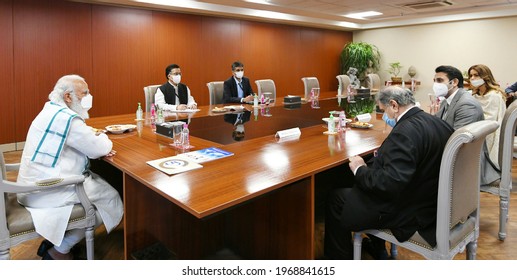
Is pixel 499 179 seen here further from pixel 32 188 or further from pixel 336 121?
pixel 32 188

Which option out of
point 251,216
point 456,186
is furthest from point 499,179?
point 251,216

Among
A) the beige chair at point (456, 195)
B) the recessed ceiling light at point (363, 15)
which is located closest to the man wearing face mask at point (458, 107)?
A: the beige chair at point (456, 195)

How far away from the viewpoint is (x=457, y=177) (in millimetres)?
1583

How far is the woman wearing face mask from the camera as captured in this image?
273 centimetres

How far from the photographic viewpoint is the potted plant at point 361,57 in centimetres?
935

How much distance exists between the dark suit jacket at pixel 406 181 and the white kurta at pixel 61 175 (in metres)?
1.37

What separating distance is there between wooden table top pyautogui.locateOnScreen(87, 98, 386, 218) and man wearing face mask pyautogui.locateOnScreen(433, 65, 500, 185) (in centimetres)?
48

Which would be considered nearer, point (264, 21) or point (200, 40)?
point (200, 40)

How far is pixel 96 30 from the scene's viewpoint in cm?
560

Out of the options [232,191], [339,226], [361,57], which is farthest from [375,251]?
[361,57]

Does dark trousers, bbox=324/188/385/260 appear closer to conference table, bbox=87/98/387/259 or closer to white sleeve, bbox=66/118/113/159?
conference table, bbox=87/98/387/259

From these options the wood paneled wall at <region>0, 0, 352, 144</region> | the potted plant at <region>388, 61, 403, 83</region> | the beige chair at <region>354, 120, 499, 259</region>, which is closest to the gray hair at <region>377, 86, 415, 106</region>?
the beige chair at <region>354, 120, 499, 259</region>

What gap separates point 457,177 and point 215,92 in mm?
3520

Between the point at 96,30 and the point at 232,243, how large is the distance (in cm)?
471
